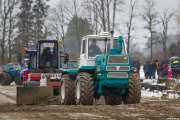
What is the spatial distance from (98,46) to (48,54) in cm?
728

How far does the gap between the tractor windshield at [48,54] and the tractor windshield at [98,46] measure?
697 centimetres

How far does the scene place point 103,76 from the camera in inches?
591

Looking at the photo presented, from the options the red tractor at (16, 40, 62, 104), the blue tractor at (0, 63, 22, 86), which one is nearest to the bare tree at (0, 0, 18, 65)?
the blue tractor at (0, 63, 22, 86)

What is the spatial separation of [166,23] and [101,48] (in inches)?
1369

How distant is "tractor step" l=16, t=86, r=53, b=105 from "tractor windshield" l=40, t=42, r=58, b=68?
19.4 ft

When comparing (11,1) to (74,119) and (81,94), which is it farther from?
(74,119)

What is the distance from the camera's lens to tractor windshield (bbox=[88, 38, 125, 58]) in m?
16.1

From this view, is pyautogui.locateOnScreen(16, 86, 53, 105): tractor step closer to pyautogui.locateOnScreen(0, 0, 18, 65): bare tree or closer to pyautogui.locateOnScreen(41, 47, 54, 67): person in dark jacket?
pyautogui.locateOnScreen(41, 47, 54, 67): person in dark jacket

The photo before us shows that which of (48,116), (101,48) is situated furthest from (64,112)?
(101,48)

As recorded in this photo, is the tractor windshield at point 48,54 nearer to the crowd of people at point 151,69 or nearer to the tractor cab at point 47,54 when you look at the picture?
the tractor cab at point 47,54

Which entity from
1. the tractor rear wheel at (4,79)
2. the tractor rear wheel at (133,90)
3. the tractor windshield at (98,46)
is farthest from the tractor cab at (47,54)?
the tractor rear wheel at (4,79)

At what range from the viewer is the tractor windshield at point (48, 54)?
23.0 meters

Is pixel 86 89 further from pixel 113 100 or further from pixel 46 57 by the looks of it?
pixel 46 57

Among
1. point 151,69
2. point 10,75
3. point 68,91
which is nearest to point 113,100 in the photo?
point 68,91
